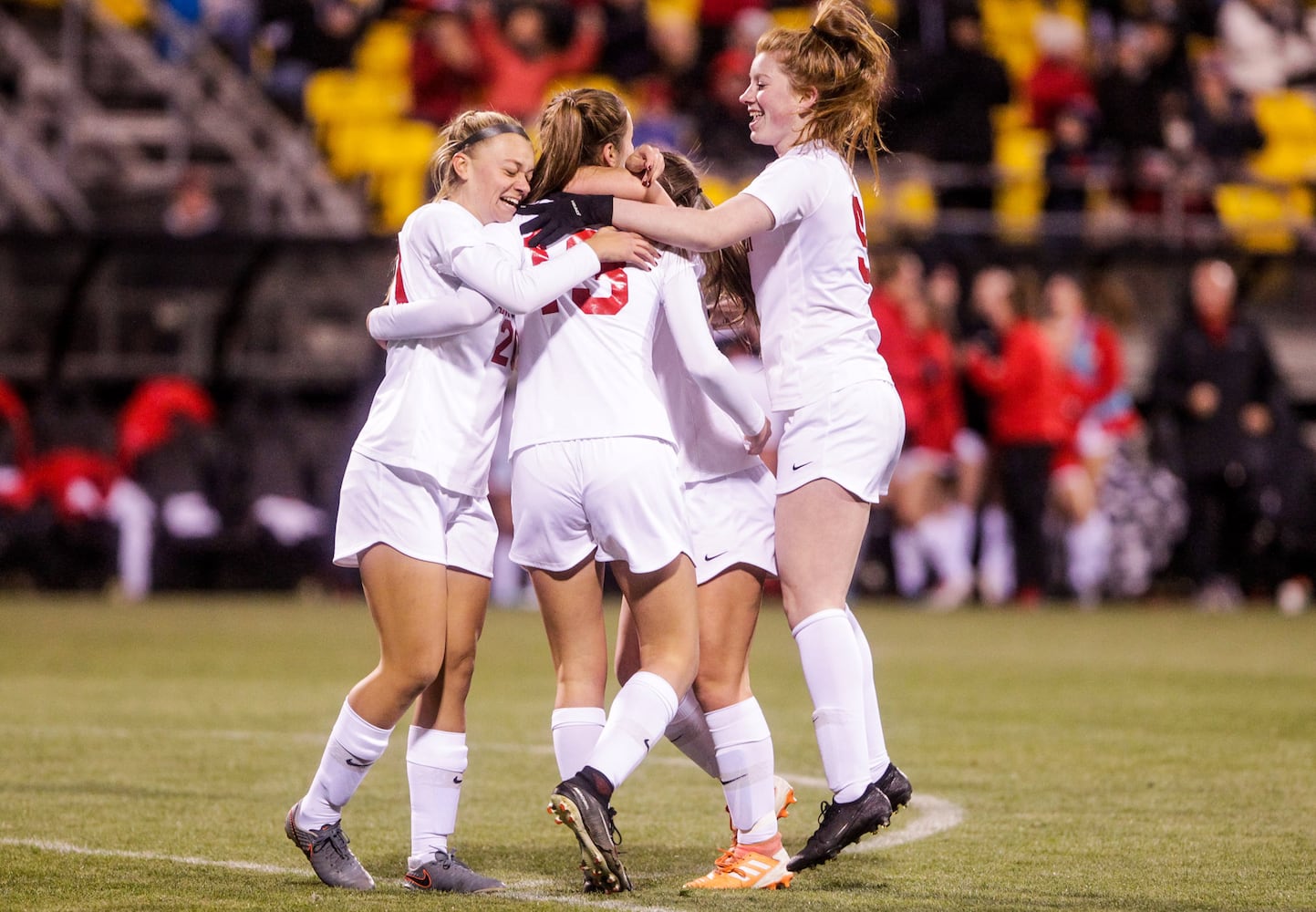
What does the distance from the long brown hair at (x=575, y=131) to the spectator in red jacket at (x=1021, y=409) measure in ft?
30.6

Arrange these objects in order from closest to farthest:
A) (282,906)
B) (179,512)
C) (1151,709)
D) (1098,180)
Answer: (282,906), (1151,709), (179,512), (1098,180)

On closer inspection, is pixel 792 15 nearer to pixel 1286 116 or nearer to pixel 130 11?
pixel 1286 116

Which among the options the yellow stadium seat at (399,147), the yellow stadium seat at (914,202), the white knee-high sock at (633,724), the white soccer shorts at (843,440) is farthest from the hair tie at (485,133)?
the yellow stadium seat at (399,147)

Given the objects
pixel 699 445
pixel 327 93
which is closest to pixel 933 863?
pixel 699 445

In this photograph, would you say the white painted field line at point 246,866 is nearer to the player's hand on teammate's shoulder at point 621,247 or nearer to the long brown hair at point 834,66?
the player's hand on teammate's shoulder at point 621,247

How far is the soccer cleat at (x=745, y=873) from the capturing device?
462cm

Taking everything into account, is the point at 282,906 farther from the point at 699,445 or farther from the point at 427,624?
the point at 699,445

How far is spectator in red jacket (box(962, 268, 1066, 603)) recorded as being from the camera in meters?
13.7

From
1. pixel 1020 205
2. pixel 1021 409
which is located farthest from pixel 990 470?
pixel 1020 205

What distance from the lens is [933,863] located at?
16.4ft

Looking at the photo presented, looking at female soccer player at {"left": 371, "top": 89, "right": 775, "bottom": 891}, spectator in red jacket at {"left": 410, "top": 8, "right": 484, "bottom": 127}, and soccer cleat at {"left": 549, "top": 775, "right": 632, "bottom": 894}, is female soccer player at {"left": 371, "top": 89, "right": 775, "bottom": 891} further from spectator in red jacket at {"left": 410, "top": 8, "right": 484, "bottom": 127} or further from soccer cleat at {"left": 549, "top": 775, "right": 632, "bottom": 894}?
spectator in red jacket at {"left": 410, "top": 8, "right": 484, "bottom": 127}

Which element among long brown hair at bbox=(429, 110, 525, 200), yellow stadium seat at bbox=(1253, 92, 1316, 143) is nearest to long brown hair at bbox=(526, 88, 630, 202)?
long brown hair at bbox=(429, 110, 525, 200)

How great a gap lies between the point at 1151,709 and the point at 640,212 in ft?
15.3

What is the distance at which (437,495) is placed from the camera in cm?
462
